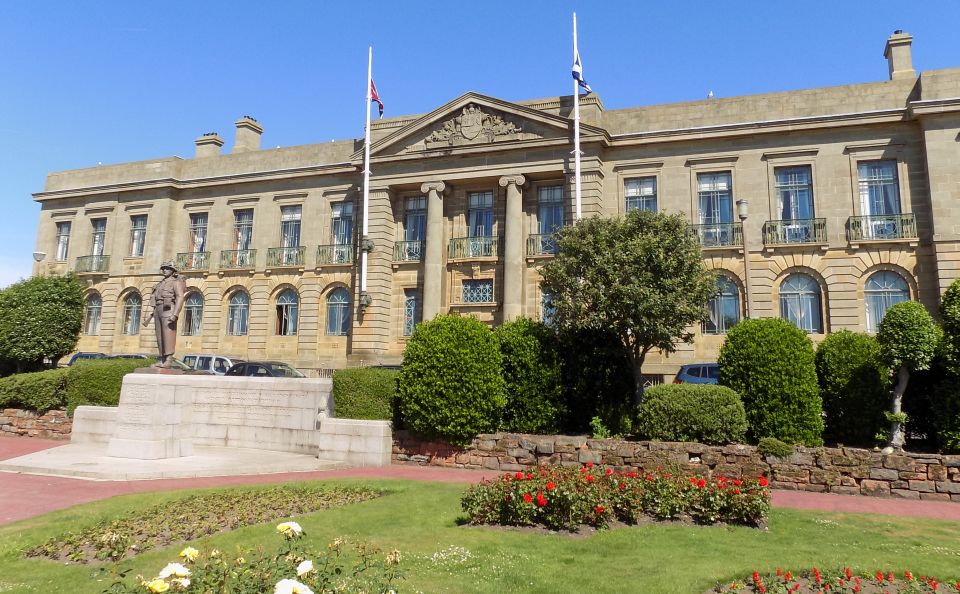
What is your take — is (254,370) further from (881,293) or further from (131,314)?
(881,293)

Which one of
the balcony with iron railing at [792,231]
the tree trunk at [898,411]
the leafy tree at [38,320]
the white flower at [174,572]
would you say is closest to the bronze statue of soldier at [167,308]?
the white flower at [174,572]

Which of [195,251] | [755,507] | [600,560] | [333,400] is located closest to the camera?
[600,560]

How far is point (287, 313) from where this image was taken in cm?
3244

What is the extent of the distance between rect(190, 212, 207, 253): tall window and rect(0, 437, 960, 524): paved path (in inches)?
941

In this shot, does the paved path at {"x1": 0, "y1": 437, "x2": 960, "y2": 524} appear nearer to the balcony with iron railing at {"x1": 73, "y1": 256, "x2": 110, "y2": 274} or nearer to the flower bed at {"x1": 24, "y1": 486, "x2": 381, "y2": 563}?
the flower bed at {"x1": 24, "y1": 486, "x2": 381, "y2": 563}

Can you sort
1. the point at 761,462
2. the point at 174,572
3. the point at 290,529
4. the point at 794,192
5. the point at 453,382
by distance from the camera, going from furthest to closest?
the point at 794,192 < the point at 453,382 < the point at 761,462 < the point at 290,529 < the point at 174,572

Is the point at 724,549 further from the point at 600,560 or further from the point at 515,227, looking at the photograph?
the point at 515,227

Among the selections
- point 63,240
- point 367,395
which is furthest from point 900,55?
point 63,240

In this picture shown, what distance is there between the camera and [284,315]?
32.5 metres

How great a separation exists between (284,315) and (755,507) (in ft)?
91.0

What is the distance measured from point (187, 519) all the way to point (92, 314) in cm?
3315

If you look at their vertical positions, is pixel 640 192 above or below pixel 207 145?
below

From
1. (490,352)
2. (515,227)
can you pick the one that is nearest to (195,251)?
(515,227)

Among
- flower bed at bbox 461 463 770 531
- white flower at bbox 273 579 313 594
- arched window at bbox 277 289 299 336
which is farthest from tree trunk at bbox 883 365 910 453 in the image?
arched window at bbox 277 289 299 336
